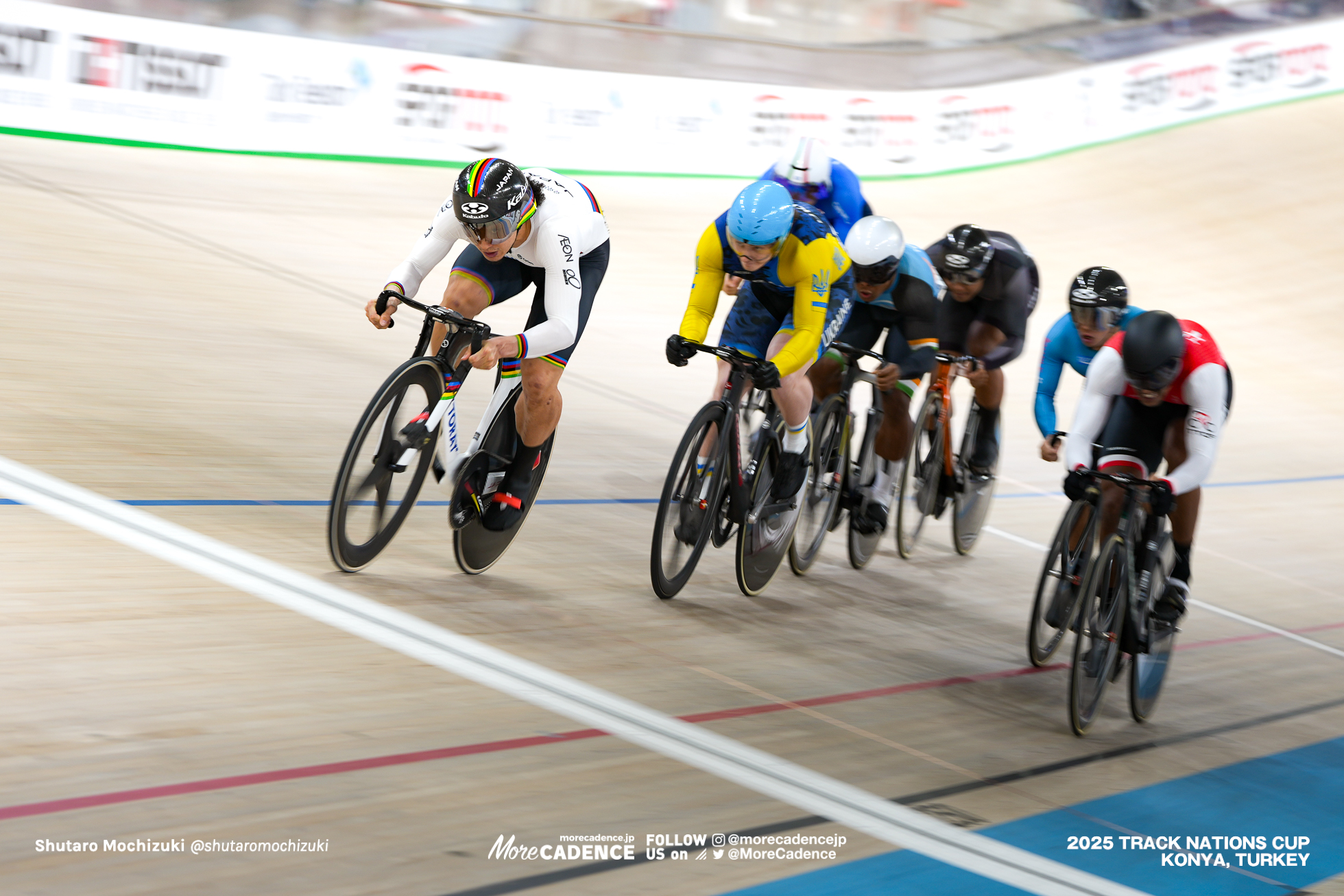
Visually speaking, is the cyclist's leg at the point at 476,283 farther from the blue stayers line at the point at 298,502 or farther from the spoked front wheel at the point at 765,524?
the spoked front wheel at the point at 765,524

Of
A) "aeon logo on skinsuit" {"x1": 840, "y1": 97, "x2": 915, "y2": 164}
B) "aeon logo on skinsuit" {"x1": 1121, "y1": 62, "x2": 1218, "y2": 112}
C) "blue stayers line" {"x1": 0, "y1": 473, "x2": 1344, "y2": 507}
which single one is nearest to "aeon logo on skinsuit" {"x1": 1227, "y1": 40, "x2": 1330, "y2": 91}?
"aeon logo on skinsuit" {"x1": 1121, "y1": 62, "x2": 1218, "y2": 112}

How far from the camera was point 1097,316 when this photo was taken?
4.20 meters

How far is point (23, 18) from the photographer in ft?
26.8

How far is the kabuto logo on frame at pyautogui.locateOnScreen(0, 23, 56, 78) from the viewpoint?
8.20m

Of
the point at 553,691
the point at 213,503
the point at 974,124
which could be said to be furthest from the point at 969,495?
the point at 974,124

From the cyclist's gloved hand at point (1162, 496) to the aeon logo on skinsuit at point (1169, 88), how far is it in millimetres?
13635

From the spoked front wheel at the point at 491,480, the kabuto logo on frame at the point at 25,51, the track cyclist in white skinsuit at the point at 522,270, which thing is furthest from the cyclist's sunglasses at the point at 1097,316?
the kabuto logo on frame at the point at 25,51

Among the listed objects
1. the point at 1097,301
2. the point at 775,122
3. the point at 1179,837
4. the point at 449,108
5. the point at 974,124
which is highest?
the point at 974,124

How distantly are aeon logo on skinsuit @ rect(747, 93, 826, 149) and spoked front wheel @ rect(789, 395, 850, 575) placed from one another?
8368mm

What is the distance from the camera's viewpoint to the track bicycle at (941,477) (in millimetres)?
5086

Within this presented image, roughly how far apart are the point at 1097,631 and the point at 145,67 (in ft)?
26.0

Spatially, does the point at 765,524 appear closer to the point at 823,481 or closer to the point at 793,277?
the point at 823,481

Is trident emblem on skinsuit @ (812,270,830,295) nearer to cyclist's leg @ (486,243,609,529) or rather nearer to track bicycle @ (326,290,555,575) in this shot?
cyclist's leg @ (486,243,609,529)

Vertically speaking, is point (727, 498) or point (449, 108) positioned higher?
point (449, 108)
